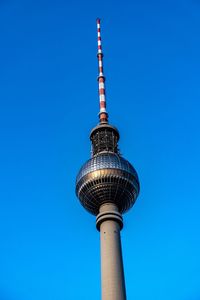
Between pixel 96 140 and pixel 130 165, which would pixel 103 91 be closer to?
pixel 96 140

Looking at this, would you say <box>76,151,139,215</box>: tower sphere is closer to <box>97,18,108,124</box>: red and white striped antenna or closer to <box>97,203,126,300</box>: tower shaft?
<box>97,203,126,300</box>: tower shaft

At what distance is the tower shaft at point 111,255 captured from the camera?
4691 cm

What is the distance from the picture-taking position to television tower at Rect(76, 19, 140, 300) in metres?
50.9

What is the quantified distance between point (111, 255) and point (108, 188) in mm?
10260

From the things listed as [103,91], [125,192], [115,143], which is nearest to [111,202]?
[125,192]

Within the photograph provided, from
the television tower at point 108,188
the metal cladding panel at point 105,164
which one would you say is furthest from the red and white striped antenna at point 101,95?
the metal cladding panel at point 105,164

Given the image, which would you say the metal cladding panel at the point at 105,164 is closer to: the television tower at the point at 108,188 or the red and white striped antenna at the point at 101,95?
the television tower at the point at 108,188

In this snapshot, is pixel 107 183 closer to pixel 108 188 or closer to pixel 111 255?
pixel 108 188

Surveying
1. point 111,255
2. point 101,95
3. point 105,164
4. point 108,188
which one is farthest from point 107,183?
point 101,95

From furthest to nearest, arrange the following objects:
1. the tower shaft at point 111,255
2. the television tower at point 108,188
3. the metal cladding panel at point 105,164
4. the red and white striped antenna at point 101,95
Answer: the red and white striped antenna at point 101,95 < the metal cladding panel at point 105,164 < the television tower at point 108,188 < the tower shaft at point 111,255

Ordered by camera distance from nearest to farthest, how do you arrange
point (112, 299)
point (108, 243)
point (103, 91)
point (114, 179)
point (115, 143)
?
point (112, 299), point (108, 243), point (114, 179), point (115, 143), point (103, 91)

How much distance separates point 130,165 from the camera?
2356 inches

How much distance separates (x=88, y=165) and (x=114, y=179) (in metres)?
4.54

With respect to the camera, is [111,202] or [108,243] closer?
[108,243]
